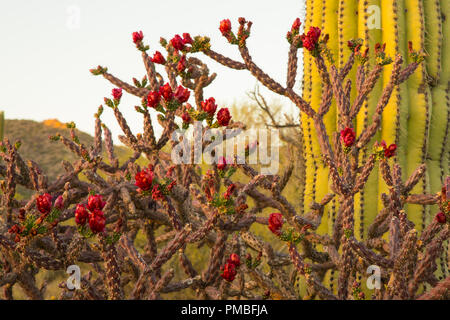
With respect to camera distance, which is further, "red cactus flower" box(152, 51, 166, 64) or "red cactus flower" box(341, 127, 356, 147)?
"red cactus flower" box(152, 51, 166, 64)

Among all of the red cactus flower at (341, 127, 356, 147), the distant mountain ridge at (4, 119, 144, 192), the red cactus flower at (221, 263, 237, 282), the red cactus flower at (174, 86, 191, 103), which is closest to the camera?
the red cactus flower at (221, 263, 237, 282)

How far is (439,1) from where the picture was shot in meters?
5.36

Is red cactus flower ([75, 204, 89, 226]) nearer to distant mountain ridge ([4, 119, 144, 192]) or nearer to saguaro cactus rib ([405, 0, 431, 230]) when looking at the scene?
saguaro cactus rib ([405, 0, 431, 230])

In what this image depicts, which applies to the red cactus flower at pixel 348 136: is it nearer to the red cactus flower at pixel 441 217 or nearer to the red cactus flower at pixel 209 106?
the red cactus flower at pixel 441 217

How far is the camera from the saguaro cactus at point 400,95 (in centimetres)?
495

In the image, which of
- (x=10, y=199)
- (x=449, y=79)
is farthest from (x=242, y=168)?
(x=449, y=79)

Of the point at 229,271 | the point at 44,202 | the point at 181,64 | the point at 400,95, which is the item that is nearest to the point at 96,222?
the point at 44,202

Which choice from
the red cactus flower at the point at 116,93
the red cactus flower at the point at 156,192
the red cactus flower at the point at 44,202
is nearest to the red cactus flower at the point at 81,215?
the red cactus flower at the point at 44,202

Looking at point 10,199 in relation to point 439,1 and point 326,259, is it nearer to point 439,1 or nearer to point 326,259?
point 326,259

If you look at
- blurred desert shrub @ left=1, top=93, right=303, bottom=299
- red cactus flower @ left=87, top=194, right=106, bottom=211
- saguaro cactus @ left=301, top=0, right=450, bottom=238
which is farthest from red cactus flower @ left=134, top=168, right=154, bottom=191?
blurred desert shrub @ left=1, top=93, right=303, bottom=299

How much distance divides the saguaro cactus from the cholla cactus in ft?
4.52

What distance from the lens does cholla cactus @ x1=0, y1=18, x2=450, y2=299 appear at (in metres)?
2.43

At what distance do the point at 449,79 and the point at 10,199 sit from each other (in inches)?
179

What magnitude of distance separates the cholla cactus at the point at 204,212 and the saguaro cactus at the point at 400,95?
1377 millimetres
